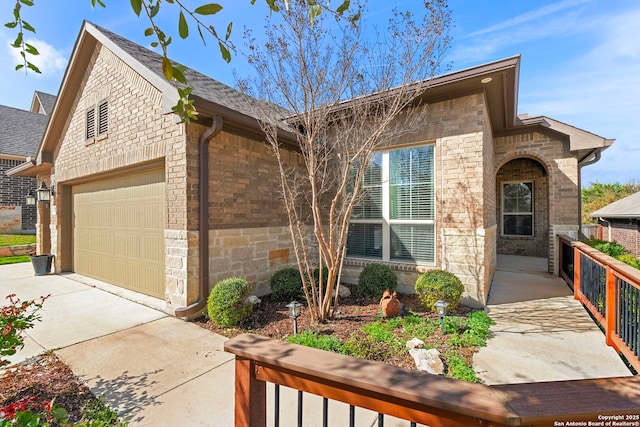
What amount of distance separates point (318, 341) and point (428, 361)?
135 centimetres

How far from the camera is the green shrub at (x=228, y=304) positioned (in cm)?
420

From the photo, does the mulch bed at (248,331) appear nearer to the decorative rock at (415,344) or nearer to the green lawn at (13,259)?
the decorative rock at (415,344)

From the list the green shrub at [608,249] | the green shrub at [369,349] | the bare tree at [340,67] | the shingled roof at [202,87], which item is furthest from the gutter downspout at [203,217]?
the green shrub at [608,249]

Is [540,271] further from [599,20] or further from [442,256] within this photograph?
[599,20]

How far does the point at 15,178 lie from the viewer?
13133 mm

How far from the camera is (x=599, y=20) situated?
4812mm

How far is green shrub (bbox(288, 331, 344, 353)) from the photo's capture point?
350 centimetres

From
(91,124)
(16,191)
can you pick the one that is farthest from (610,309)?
(16,191)

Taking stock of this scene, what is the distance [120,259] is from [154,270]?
1574 mm

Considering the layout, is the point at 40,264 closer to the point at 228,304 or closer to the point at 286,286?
the point at 228,304

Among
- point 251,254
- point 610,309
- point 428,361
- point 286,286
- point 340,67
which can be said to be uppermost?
point 340,67

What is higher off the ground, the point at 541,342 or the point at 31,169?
the point at 31,169

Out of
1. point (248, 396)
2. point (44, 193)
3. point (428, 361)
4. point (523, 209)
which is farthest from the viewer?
point (523, 209)

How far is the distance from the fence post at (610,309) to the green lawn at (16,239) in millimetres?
17608
